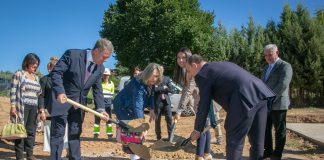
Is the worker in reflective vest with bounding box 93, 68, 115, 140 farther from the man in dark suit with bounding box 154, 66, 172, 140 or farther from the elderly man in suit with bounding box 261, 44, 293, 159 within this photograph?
the elderly man in suit with bounding box 261, 44, 293, 159

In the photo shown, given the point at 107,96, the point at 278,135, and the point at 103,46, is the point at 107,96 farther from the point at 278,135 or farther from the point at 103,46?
the point at 103,46

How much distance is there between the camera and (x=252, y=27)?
23656 mm

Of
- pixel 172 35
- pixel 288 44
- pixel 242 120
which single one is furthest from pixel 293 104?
pixel 242 120

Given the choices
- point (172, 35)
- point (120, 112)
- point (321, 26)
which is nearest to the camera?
point (120, 112)

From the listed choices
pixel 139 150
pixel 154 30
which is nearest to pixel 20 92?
pixel 139 150

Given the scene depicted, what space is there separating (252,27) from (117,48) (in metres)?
11.6

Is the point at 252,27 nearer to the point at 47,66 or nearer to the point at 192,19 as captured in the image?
the point at 192,19

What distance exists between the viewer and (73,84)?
5.33 m

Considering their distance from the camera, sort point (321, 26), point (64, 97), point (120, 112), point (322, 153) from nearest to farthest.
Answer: point (64, 97)
point (120, 112)
point (322, 153)
point (321, 26)

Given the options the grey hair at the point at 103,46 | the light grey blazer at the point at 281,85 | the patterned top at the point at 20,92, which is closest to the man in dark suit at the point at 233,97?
the grey hair at the point at 103,46

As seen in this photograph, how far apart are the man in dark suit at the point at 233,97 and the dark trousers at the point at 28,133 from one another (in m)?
3.50

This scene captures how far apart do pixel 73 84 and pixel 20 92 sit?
1648mm

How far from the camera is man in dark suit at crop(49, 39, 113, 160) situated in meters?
5.13

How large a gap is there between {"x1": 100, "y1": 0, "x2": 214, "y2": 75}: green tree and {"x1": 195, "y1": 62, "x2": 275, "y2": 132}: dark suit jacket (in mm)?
23965
